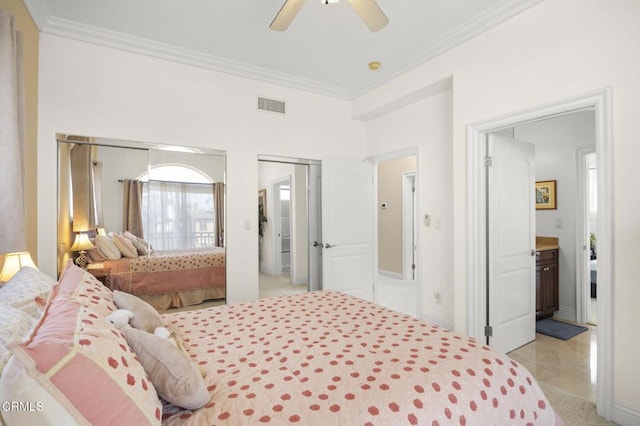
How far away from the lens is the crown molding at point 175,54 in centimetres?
268

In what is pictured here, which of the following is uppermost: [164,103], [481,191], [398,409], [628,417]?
[164,103]

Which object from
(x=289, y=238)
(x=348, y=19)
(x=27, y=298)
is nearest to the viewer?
(x=27, y=298)

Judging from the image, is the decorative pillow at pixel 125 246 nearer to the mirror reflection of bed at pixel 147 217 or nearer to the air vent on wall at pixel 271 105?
the mirror reflection of bed at pixel 147 217

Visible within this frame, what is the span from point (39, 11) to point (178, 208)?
6.19ft

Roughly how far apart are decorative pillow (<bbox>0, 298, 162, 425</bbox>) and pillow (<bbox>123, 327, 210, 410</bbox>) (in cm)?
5

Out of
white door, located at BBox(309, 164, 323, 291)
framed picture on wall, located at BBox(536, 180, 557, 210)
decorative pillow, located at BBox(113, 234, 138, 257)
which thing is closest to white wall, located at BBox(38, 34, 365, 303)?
white door, located at BBox(309, 164, 323, 291)

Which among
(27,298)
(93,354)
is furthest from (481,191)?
(27,298)

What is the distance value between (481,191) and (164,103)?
3.18 meters

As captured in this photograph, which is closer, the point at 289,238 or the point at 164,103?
the point at 164,103

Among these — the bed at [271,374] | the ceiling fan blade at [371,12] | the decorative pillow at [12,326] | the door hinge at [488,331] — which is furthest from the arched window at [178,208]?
the door hinge at [488,331]

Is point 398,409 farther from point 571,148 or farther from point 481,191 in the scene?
point 571,148

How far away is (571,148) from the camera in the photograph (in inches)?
147

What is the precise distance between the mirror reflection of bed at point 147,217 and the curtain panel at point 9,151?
123 centimetres

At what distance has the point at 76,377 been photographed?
0.73 metres
